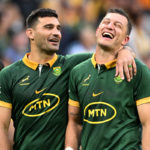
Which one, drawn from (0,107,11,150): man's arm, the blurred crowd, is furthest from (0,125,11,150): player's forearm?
the blurred crowd

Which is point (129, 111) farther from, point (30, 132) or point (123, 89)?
point (30, 132)

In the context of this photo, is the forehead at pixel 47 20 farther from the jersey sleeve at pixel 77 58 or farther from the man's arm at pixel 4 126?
the man's arm at pixel 4 126

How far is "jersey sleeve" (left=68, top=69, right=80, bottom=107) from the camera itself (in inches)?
173

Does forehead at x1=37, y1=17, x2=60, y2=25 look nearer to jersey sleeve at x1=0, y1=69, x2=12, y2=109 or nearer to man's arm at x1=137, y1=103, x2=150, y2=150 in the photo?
jersey sleeve at x1=0, y1=69, x2=12, y2=109

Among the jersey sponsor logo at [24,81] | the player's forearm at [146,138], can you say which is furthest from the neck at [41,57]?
the player's forearm at [146,138]

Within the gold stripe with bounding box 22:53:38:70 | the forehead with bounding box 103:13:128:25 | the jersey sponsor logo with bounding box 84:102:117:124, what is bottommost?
the jersey sponsor logo with bounding box 84:102:117:124

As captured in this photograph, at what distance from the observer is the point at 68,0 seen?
1010cm

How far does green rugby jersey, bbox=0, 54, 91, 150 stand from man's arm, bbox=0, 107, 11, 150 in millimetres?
61

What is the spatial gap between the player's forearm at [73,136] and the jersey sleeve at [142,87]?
827 millimetres

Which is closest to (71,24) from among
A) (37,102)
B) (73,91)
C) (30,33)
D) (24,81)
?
(30,33)

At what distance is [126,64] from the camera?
4.11 m

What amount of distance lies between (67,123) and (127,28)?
4.08 feet

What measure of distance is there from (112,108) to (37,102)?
0.96 metres

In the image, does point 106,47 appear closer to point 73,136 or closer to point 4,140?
point 73,136
